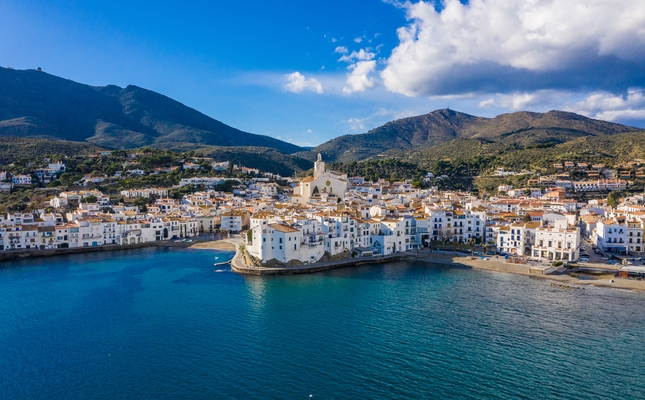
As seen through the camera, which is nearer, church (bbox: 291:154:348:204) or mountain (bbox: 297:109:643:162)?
church (bbox: 291:154:348:204)

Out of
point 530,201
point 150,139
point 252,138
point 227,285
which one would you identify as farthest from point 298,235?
point 252,138

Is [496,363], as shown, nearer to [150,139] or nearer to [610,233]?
[610,233]

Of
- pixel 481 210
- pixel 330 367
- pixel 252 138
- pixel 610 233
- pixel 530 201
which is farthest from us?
pixel 252 138

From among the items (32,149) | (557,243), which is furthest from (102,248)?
(32,149)

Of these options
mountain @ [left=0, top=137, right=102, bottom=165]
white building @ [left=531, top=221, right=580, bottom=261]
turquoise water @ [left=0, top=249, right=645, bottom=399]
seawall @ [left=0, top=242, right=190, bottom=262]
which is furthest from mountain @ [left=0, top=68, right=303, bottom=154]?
white building @ [left=531, top=221, right=580, bottom=261]

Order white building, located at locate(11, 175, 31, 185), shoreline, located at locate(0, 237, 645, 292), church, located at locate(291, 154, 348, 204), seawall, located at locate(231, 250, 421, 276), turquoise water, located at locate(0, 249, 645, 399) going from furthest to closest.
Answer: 1. church, located at locate(291, 154, 348, 204)
2. white building, located at locate(11, 175, 31, 185)
3. seawall, located at locate(231, 250, 421, 276)
4. shoreline, located at locate(0, 237, 645, 292)
5. turquoise water, located at locate(0, 249, 645, 399)

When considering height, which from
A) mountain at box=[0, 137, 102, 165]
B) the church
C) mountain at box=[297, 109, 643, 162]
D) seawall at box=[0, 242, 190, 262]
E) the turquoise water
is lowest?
the turquoise water

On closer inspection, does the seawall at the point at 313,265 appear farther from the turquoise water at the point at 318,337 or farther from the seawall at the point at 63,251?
the seawall at the point at 63,251

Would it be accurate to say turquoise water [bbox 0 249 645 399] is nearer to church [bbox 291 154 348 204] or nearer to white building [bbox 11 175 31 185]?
church [bbox 291 154 348 204]
